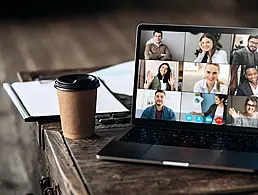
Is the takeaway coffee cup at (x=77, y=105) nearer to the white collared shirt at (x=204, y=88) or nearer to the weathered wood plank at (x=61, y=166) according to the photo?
the weathered wood plank at (x=61, y=166)

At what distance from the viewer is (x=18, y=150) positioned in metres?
2.49

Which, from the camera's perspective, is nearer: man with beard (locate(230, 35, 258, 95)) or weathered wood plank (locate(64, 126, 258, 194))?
weathered wood plank (locate(64, 126, 258, 194))

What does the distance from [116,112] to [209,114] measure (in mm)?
264

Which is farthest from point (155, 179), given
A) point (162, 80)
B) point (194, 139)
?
point (162, 80)

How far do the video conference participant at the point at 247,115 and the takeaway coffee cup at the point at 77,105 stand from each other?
298 mm

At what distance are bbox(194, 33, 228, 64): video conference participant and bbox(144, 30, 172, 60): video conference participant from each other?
0.07 metres

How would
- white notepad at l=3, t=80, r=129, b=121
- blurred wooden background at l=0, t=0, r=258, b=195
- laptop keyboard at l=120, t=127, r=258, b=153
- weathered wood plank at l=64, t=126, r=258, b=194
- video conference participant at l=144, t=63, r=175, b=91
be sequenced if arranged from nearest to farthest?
weathered wood plank at l=64, t=126, r=258, b=194
laptop keyboard at l=120, t=127, r=258, b=153
video conference participant at l=144, t=63, r=175, b=91
white notepad at l=3, t=80, r=129, b=121
blurred wooden background at l=0, t=0, r=258, b=195

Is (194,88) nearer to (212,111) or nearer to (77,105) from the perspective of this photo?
A: (212,111)

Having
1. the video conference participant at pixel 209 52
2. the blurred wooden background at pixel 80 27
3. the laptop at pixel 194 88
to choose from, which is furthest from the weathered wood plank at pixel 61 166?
the blurred wooden background at pixel 80 27

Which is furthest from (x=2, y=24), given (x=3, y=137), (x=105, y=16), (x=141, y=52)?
(x=141, y=52)

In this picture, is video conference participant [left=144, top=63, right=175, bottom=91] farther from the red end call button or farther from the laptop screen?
the red end call button

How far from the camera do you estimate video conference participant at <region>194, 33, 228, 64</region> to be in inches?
45.1

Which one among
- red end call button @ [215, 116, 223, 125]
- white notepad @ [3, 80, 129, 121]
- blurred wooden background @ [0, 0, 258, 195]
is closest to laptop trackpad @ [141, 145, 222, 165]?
red end call button @ [215, 116, 223, 125]

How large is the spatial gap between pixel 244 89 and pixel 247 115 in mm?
55
